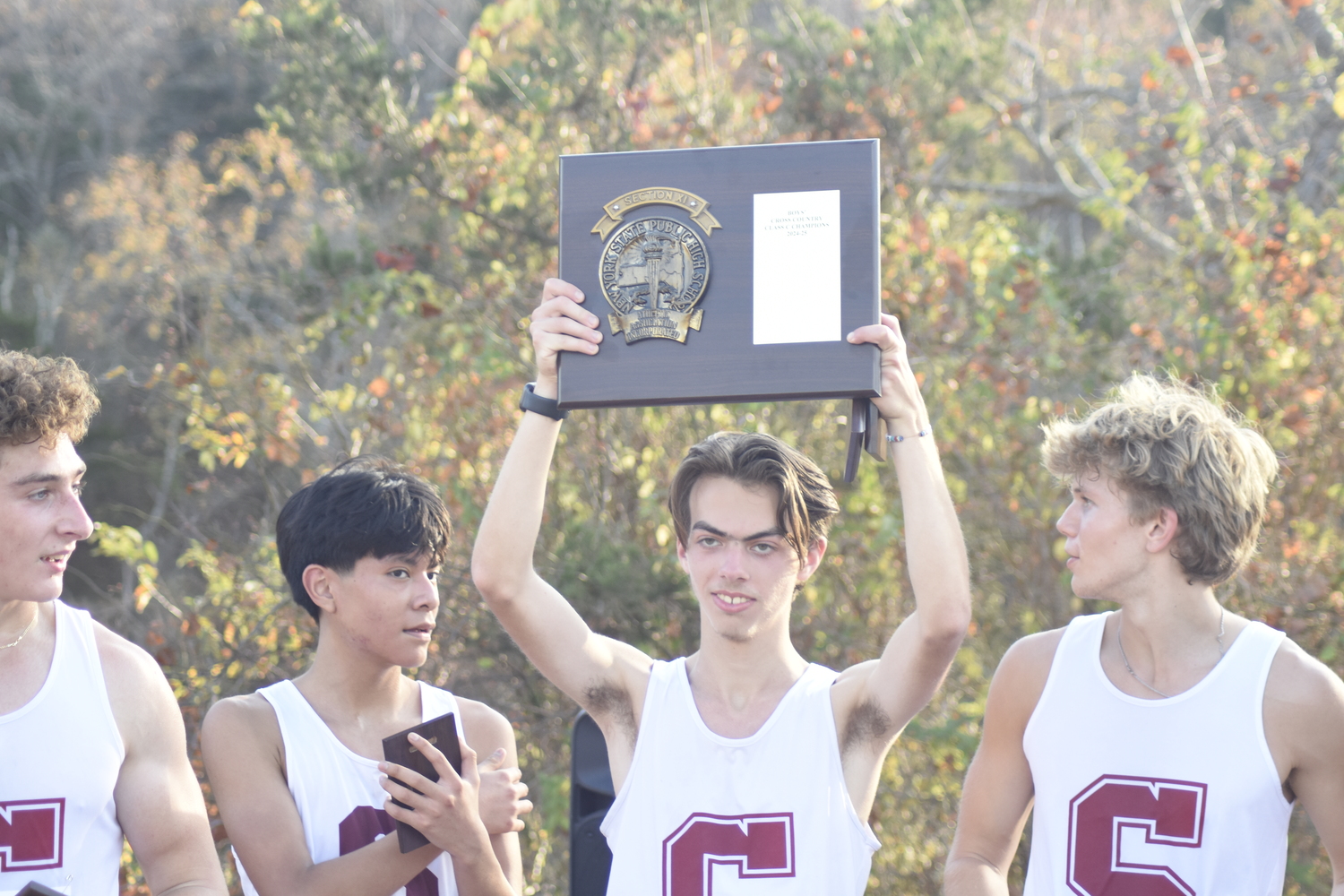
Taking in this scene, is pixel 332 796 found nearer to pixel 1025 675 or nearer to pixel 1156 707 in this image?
pixel 1025 675

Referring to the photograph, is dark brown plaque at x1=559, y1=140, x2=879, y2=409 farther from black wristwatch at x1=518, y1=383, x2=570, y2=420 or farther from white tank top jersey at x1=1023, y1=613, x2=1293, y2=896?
white tank top jersey at x1=1023, y1=613, x2=1293, y2=896

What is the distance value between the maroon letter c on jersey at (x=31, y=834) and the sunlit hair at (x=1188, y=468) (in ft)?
6.85

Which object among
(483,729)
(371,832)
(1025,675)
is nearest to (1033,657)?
(1025,675)

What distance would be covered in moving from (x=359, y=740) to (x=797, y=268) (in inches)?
54.4

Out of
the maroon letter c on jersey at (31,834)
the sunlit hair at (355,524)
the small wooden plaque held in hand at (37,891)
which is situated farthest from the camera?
the sunlit hair at (355,524)

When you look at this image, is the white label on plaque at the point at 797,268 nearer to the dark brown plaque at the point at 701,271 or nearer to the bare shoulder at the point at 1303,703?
the dark brown plaque at the point at 701,271

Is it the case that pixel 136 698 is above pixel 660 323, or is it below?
below

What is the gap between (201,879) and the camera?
2359 millimetres

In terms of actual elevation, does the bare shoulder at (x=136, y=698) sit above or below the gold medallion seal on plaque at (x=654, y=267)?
below

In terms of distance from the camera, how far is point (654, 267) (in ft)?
7.63

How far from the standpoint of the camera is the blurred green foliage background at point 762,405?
4.82 metres

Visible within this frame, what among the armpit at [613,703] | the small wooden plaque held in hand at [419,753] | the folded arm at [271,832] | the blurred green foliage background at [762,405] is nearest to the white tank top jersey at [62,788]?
the folded arm at [271,832]

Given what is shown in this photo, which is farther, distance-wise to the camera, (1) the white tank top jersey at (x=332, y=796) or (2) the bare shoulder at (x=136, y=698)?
(1) the white tank top jersey at (x=332, y=796)

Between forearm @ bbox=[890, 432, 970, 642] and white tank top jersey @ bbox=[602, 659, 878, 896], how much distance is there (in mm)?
332
